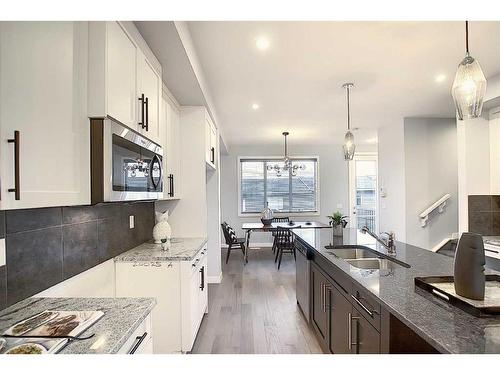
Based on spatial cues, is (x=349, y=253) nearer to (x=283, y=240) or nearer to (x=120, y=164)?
(x=120, y=164)

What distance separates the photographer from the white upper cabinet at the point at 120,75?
1495 mm

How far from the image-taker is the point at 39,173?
3.63ft

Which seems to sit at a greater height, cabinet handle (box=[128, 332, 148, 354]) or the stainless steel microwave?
the stainless steel microwave

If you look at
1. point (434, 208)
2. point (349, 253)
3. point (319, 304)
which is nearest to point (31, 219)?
point (319, 304)

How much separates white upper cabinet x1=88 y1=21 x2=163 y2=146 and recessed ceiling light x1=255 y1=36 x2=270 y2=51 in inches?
32.4

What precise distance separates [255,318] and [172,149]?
2.02 m

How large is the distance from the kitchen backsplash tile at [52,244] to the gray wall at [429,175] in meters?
4.57

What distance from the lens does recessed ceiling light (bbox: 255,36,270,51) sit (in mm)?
2490

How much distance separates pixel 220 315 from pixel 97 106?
2.78m

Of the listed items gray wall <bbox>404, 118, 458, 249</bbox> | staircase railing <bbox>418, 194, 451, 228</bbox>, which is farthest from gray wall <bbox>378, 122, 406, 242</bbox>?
staircase railing <bbox>418, 194, 451, 228</bbox>

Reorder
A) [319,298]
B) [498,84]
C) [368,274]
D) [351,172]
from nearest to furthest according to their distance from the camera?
[368,274]
[319,298]
[498,84]
[351,172]

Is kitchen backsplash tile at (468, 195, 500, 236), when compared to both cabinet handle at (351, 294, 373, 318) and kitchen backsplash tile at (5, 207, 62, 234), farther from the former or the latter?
kitchen backsplash tile at (5, 207, 62, 234)
